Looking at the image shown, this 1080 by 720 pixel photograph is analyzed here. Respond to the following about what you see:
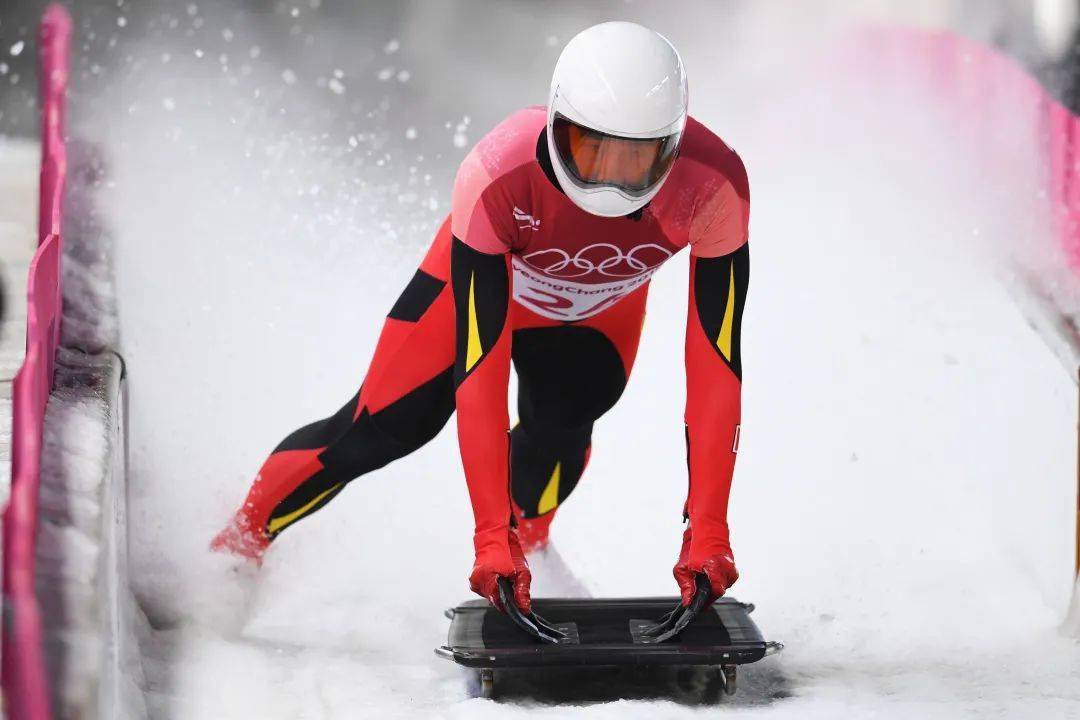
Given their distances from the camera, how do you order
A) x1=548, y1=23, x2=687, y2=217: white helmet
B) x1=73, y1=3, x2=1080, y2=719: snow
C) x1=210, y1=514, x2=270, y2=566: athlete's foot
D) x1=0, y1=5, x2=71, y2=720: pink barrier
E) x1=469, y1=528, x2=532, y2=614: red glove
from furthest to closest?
x1=210, y1=514, x2=270, y2=566: athlete's foot → x1=73, y1=3, x2=1080, y2=719: snow → x1=469, y1=528, x2=532, y2=614: red glove → x1=548, y1=23, x2=687, y2=217: white helmet → x1=0, y1=5, x2=71, y2=720: pink barrier

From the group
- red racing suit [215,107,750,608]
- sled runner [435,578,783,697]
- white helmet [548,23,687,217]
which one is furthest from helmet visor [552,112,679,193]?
sled runner [435,578,783,697]

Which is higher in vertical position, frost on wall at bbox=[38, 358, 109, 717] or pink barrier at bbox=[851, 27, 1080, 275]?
pink barrier at bbox=[851, 27, 1080, 275]

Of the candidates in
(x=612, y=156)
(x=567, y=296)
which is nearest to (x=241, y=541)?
(x=567, y=296)

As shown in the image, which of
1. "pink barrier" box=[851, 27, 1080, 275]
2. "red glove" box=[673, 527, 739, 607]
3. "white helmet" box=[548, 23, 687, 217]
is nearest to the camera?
"white helmet" box=[548, 23, 687, 217]

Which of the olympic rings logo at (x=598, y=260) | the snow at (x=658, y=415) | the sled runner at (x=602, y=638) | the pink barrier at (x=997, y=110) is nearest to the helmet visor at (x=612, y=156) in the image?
the olympic rings logo at (x=598, y=260)

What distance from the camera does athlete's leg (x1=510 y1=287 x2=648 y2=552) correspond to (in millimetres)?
3141

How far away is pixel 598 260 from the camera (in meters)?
2.85

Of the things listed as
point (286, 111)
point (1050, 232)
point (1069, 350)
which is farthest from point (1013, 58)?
point (286, 111)

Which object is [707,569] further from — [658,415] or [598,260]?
[658,415]

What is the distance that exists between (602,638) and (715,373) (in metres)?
0.64

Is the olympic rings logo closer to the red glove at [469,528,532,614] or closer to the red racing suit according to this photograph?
the red racing suit

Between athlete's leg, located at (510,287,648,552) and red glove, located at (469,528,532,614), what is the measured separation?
577 millimetres

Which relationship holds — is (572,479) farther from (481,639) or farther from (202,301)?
(202,301)

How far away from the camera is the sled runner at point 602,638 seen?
105 inches
